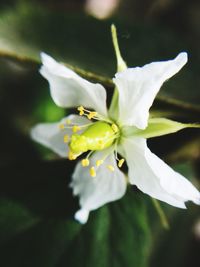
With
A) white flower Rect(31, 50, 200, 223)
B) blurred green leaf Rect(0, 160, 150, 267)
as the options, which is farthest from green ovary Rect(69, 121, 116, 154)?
blurred green leaf Rect(0, 160, 150, 267)

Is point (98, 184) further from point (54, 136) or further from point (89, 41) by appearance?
point (89, 41)

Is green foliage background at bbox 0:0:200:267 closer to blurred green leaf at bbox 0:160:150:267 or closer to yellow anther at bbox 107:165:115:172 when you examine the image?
blurred green leaf at bbox 0:160:150:267

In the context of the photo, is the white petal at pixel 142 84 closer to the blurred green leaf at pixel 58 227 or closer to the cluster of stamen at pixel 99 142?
the cluster of stamen at pixel 99 142

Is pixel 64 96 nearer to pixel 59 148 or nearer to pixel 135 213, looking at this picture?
pixel 59 148

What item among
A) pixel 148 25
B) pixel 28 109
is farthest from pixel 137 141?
pixel 28 109

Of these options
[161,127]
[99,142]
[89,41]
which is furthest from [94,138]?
[89,41]
